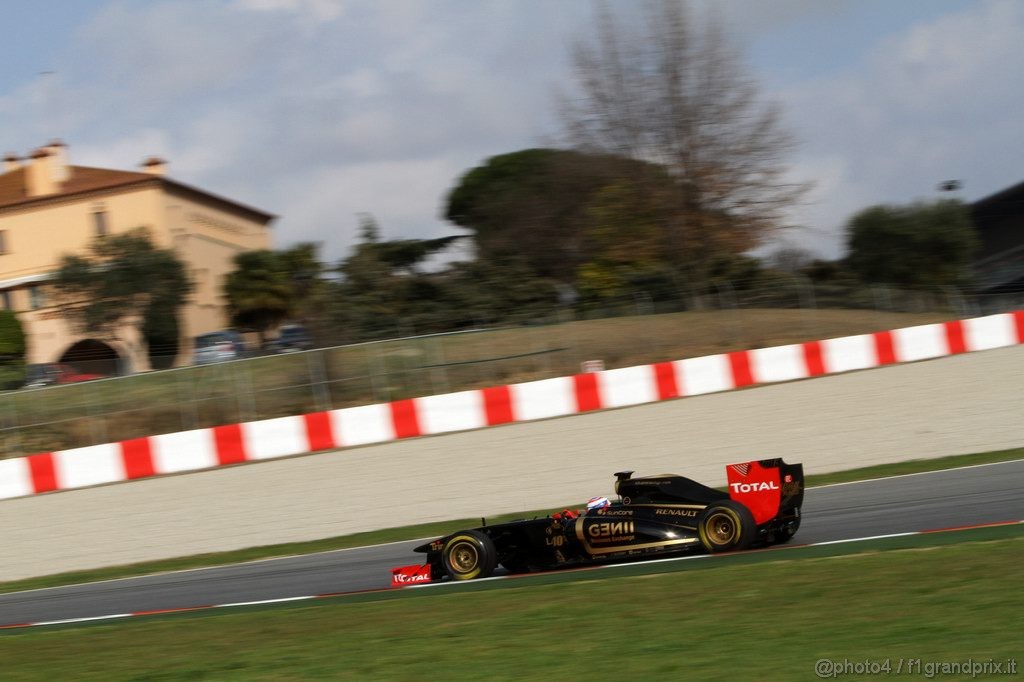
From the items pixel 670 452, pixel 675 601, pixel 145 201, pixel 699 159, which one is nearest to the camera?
pixel 675 601

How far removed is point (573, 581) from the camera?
6.57 metres

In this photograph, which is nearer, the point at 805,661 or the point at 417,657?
the point at 805,661

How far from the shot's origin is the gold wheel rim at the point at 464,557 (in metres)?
7.27

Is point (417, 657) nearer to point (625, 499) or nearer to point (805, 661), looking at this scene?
point (805, 661)

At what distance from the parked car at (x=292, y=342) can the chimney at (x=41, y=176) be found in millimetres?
22430

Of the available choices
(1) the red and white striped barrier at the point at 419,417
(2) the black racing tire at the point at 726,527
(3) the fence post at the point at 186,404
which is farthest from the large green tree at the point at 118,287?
(2) the black racing tire at the point at 726,527

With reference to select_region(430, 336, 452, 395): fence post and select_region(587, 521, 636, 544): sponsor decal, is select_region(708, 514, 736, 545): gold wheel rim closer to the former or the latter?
select_region(587, 521, 636, 544): sponsor decal

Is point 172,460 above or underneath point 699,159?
underneath

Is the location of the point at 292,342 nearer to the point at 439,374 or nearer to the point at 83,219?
the point at 439,374

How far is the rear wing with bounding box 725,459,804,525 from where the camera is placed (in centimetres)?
673

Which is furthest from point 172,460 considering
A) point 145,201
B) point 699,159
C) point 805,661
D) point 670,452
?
point 145,201

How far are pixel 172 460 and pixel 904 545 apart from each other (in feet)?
41.6

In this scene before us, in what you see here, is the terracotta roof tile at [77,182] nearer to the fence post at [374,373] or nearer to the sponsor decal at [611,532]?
the fence post at [374,373]

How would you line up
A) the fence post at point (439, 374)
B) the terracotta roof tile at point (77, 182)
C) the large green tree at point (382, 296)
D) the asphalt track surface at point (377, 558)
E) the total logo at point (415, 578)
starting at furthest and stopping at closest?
the terracotta roof tile at point (77, 182)
the large green tree at point (382, 296)
the fence post at point (439, 374)
the asphalt track surface at point (377, 558)
the total logo at point (415, 578)
